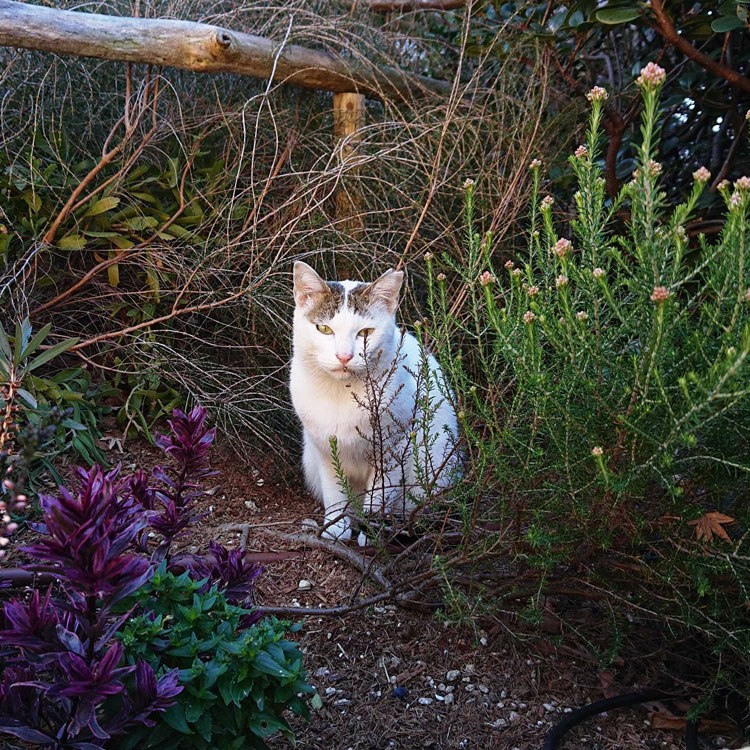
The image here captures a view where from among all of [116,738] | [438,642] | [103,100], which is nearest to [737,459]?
[438,642]

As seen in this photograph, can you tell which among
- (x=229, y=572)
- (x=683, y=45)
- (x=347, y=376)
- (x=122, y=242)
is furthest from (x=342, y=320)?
(x=683, y=45)

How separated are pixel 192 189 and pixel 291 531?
163 centimetres

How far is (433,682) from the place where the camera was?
187 cm

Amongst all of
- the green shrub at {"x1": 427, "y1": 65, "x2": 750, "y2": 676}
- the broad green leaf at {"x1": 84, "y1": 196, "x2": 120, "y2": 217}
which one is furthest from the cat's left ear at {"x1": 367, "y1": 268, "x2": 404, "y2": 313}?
the broad green leaf at {"x1": 84, "y1": 196, "x2": 120, "y2": 217}

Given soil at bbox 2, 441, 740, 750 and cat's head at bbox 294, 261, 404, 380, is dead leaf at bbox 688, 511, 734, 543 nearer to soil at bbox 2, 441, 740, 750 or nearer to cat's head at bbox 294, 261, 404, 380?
soil at bbox 2, 441, 740, 750

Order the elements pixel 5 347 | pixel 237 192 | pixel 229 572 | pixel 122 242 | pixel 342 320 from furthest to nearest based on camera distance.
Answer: pixel 237 192, pixel 122 242, pixel 342 320, pixel 5 347, pixel 229 572

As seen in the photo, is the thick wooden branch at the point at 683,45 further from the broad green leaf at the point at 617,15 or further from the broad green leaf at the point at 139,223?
the broad green leaf at the point at 139,223

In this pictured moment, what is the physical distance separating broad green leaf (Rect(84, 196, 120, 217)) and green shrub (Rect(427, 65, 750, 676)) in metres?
1.77

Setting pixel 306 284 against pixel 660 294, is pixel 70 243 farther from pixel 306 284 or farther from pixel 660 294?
pixel 660 294

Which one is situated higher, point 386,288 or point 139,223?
point 139,223

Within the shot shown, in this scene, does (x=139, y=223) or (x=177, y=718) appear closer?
(x=177, y=718)

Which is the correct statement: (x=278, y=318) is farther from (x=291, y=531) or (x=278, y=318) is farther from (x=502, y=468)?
(x=502, y=468)

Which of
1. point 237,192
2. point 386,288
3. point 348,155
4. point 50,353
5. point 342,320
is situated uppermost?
point 348,155

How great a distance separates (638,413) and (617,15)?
1.90 m
